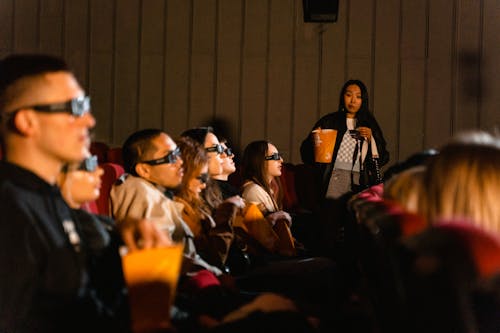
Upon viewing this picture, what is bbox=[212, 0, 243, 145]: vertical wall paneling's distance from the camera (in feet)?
15.4

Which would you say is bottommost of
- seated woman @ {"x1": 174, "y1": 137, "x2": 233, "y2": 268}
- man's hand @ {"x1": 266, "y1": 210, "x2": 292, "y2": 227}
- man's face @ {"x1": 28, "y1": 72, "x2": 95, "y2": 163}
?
man's hand @ {"x1": 266, "y1": 210, "x2": 292, "y2": 227}

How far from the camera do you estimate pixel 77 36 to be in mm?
4648

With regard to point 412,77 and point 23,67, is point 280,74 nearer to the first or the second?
point 412,77

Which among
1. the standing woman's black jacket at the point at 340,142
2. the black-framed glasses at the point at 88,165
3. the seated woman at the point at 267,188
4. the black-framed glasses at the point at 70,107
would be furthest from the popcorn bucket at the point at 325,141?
the black-framed glasses at the point at 70,107

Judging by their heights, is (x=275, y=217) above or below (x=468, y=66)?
below

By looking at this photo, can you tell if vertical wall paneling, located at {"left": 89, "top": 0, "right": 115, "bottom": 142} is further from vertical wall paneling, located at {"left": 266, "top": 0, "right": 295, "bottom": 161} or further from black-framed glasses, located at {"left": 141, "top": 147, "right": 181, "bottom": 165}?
black-framed glasses, located at {"left": 141, "top": 147, "right": 181, "bottom": 165}

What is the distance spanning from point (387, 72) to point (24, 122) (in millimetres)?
3910

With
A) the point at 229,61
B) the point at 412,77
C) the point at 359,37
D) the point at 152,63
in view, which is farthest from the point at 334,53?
the point at 152,63

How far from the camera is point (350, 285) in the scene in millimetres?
1782

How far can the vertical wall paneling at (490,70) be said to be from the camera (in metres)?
4.59

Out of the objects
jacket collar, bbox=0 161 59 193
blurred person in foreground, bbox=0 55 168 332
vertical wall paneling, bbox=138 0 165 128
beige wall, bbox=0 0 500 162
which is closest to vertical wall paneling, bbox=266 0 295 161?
beige wall, bbox=0 0 500 162

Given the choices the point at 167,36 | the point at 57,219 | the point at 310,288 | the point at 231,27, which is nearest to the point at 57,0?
the point at 167,36

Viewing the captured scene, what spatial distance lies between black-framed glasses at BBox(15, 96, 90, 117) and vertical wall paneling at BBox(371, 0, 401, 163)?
3725mm

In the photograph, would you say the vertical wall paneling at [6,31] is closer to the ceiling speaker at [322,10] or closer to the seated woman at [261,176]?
the ceiling speaker at [322,10]
